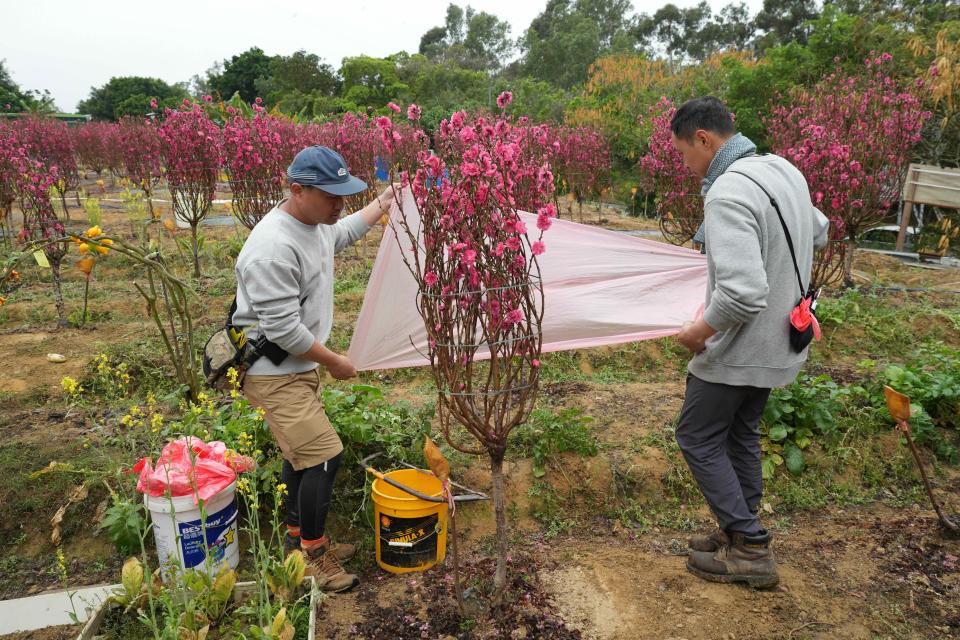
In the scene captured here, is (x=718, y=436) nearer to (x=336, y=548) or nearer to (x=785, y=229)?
(x=785, y=229)

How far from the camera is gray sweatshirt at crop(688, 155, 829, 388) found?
2322 millimetres

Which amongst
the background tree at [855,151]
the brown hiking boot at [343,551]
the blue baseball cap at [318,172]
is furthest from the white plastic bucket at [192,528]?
the background tree at [855,151]

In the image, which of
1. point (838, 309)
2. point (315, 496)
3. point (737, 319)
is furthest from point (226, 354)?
point (838, 309)

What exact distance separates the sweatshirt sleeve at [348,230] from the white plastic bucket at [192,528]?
116cm

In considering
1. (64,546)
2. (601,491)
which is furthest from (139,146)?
(601,491)

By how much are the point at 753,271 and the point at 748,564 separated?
1309mm

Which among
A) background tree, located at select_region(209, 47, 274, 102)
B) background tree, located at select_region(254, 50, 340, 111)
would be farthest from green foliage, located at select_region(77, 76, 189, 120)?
background tree, located at select_region(254, 50, 340, 111)

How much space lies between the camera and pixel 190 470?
251 cm

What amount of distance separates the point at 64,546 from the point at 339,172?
7.53 ft

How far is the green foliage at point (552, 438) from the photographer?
360cm

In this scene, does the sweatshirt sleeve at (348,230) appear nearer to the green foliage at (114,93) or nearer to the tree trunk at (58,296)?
the tree trunk at (58,296)

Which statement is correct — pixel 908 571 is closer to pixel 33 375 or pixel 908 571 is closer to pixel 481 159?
pixel 481 159

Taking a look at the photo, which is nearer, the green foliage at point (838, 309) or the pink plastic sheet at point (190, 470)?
the pink plastic sheet at point (190, 470)

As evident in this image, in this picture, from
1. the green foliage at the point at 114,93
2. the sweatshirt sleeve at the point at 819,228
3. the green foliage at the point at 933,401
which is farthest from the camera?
the green foliage at the point at 114,93
